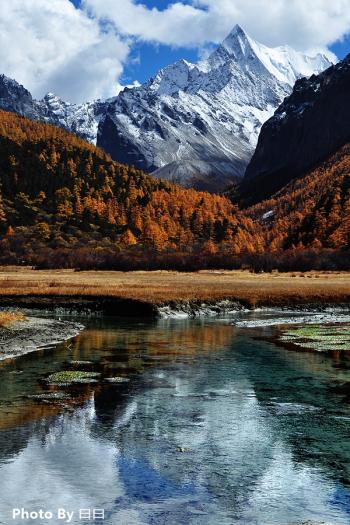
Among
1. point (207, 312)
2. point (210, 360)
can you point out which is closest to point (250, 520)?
point (210, 360)

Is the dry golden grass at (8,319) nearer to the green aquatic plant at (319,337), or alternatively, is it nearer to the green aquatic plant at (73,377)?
the green aquatic plant at (73,377)

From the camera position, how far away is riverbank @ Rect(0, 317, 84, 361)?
4038 centimetres

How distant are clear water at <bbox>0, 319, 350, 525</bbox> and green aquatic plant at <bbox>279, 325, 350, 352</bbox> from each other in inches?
261

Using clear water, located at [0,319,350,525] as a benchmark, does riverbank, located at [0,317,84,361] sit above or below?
above

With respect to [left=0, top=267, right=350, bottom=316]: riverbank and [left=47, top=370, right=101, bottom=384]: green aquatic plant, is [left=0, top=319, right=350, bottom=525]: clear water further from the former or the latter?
[left=0, top=267, right=350, bottom=316]: riverbank

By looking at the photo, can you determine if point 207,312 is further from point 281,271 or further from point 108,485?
point 281,271

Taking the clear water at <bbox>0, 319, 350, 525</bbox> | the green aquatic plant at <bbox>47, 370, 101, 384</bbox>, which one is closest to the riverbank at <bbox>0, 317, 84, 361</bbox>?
the clear water at <bbox>0, 319, 350, 525</bbox>

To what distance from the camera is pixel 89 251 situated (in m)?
170

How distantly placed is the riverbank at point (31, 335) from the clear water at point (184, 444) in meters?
4.45

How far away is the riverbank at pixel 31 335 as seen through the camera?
4038 centimetres

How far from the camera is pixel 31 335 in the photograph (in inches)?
1790

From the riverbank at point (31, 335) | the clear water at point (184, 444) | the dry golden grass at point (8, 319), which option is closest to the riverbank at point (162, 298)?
the riverbank at point (31, 335)

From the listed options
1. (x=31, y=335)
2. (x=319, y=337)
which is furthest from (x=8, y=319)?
(x=319, y=337)

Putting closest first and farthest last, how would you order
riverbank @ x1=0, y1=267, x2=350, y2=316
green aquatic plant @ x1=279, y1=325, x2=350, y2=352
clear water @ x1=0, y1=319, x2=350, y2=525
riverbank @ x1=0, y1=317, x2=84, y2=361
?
clear water @ x1=0, y1=319, x2=350, y2=525
riverbank @ x1=0, y1=317, x2=84, y2=361
green aquatic plant @ x1=279, y1=325, x2=350, y2=352
riverbank @ x1=0, y1=267, x2=350, y2=316
